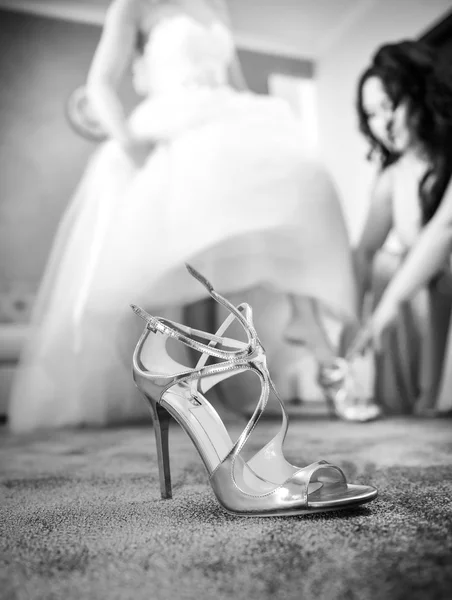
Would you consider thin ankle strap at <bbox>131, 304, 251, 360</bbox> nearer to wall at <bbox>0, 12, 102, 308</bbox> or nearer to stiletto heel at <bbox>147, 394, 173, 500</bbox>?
stiletto heel at <bbox>147, 394, 173, 500</bbox>

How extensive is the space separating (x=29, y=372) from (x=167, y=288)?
1.89 ft

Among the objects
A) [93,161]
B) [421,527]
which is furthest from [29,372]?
[421,527]

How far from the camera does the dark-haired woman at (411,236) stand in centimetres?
194

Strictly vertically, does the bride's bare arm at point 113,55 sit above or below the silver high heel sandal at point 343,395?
above

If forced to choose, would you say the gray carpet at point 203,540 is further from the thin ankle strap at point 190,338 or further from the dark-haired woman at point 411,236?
the dark-haired woman at point 411,236

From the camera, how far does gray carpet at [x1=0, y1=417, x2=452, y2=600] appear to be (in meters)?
0.43

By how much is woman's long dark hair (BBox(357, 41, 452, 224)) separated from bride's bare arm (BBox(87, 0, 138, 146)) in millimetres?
1111

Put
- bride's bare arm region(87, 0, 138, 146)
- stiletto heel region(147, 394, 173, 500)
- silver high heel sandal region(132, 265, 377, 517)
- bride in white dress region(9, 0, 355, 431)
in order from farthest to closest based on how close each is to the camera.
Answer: bride's bare arm region(87, 0, 138, 146) → bride in white dress region(9, 0, 355, 431) → stiletto heel region(147, 394, 173, 500) → silver high heel sandal region(132, 265, 377, 517)

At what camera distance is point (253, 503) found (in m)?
0.62

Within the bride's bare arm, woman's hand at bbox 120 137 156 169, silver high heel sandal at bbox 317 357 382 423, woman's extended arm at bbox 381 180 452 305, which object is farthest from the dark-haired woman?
the bride's bare arm

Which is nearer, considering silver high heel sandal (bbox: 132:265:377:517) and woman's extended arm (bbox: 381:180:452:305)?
silver high heel sandal (bbox: 132:265:377:517)

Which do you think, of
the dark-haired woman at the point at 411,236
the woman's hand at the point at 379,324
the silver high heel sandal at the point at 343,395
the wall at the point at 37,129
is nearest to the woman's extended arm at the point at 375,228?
the dark-haired woman at the point at 411,236

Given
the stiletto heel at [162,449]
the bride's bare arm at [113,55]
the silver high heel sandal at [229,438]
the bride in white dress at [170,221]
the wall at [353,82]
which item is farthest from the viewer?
the wall at [353,82]

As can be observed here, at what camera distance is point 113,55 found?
2.05 meters
